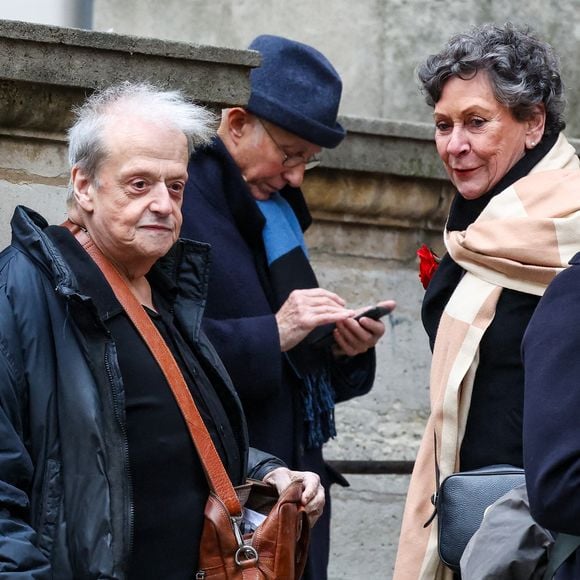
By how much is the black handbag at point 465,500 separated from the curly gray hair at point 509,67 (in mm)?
979

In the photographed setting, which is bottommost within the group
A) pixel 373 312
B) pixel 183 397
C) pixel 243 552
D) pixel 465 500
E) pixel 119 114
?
pixel 243 552

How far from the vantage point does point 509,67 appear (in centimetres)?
354

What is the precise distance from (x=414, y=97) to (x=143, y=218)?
3138 mm

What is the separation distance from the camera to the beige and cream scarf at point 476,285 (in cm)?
329

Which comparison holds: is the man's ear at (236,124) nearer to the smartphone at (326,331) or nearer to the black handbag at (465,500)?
the smartphone at (326,331)

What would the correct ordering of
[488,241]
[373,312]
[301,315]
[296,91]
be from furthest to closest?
[296,91] → [373,312] → [301,315] → [488,241]

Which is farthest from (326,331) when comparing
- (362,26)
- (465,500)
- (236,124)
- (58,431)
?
(362,26)

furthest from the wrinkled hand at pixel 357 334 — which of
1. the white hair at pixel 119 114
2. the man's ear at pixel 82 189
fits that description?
the man's ear at pixel 82 189

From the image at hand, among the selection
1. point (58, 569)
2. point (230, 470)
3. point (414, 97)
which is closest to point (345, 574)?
point (414, 97)

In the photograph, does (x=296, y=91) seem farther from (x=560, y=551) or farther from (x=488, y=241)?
(x=560, y=551)

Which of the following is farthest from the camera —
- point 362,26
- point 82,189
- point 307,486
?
point 362,26

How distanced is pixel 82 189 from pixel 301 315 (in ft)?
3.12

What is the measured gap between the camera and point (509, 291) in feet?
10.9

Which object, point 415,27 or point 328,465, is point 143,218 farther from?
point 415,27
